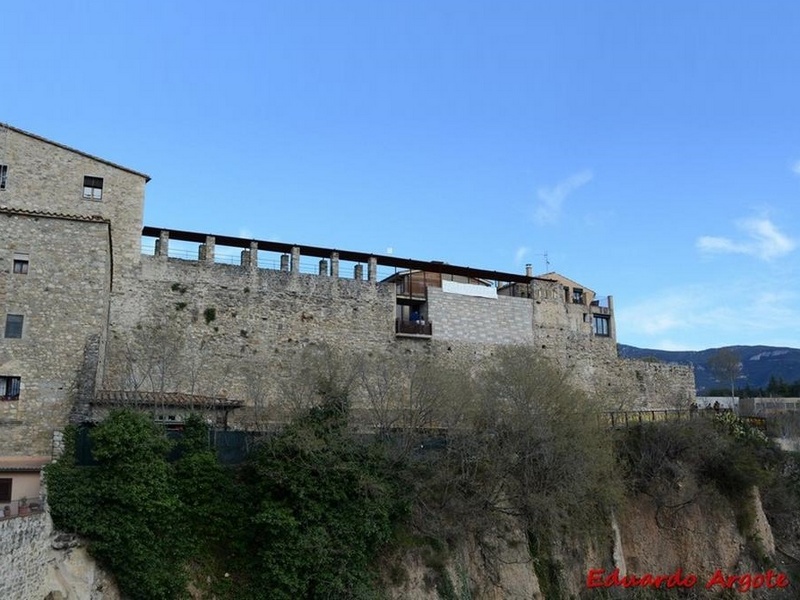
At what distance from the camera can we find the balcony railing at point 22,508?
15945 millimetres

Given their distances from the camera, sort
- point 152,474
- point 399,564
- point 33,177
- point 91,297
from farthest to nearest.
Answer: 1. point 33,177
2. point 91,297
3. point 399,564
4. point 152,474

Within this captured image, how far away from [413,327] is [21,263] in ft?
66.1

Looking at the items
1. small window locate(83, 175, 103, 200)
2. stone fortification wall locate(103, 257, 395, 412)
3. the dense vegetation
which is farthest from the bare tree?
small window locate(83, 175, 103, 200)

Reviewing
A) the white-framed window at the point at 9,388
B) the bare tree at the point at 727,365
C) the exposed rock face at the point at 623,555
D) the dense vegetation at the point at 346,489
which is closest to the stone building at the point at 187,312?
the white-framed window at the point at 9,388

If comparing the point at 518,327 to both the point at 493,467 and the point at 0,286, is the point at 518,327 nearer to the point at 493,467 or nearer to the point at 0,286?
the point at 493,467

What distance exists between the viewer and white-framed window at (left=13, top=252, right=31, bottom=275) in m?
22.4

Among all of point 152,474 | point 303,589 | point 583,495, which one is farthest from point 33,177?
point 583,495

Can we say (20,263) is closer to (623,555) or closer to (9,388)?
(9,388)

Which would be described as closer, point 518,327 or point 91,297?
point 91,297

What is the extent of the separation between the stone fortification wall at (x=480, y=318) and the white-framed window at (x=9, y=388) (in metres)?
21.6

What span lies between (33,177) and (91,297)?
9.54m

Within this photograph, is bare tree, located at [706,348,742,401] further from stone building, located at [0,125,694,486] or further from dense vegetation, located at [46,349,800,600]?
dense vegetation, located at [46,349,800,600]

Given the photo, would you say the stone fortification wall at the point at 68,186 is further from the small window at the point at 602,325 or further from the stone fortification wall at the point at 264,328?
the small window at the point at 602,325

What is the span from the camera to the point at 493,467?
78.6 feet
